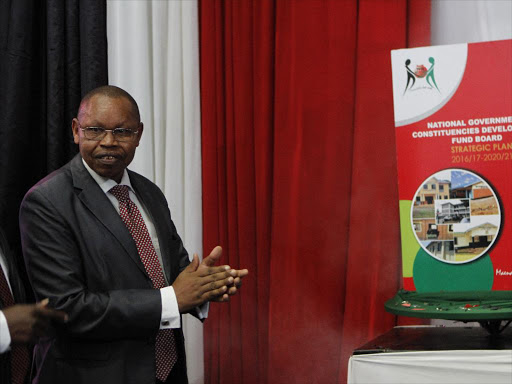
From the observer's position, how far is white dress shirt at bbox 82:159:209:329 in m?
1.86

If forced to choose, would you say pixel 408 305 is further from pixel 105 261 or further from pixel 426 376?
pixel 105 261

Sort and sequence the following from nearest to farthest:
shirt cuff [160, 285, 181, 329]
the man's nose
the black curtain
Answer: shirt cuff [160, 285, 181, 329] → the man's nose → the black curtain

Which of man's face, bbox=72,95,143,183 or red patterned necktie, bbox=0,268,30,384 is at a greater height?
man's face, bbox=72,95,143,183

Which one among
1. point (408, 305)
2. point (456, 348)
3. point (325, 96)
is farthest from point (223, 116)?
point (456, 348)

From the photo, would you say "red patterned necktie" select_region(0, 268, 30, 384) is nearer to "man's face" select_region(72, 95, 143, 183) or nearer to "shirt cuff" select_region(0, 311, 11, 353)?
"shirt cuff" select_region(0, 311, 11, 353)

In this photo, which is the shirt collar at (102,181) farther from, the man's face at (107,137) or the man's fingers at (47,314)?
the man's fingers at (47,314)

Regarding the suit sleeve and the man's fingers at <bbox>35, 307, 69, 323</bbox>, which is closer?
the man's fingers at <bbox>35, 307, 69, 323</bbox>

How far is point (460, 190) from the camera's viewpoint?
2102 mm

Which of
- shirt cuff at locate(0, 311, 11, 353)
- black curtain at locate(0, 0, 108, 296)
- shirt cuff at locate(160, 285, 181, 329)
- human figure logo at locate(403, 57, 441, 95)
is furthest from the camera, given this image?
black curtain at locate(0, 0, 108, 296)

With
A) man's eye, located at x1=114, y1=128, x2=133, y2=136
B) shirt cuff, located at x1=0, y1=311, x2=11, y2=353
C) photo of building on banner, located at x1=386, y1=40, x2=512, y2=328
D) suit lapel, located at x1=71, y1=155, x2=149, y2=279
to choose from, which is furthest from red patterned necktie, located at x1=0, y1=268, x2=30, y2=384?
photo of building on banner, located at x1=386, y1=40, x2=512, y2=328

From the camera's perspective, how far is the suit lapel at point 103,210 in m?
1.91

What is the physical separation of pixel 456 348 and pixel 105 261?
1015 mm

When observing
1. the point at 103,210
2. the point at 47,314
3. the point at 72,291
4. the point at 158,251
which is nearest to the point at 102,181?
the point at 103,210

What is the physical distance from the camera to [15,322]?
1.54 metres
